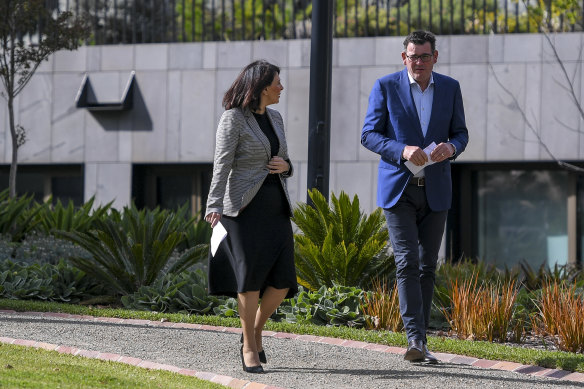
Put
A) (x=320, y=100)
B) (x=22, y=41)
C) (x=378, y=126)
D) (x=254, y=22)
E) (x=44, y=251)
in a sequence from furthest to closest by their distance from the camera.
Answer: (x=254, y=22)
(x=22, y=41)
(x=44, y=251)
(x=320, y=100)
(x=378, y=126)

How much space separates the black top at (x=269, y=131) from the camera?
20.2 ft

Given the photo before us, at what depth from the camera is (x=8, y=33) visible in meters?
14.3

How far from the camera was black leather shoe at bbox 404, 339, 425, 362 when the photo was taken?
20.5 ft

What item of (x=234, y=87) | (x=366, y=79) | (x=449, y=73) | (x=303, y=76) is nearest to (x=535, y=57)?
(x=449, y=73)

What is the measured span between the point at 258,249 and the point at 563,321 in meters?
2.57

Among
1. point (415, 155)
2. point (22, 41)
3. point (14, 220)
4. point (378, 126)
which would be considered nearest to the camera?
point (415, 155)

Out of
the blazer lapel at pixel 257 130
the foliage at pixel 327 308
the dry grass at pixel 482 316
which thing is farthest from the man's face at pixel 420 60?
the foliage at pixel 327 308

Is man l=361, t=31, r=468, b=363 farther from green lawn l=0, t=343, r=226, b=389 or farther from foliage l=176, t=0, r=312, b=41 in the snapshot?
foliage l=176, t=0, r=312, b=41

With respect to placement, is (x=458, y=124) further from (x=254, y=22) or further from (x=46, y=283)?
(x=254, y=22)

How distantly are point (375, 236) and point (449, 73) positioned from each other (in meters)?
6.46

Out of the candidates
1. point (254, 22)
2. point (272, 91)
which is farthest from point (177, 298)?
point (254, 22)

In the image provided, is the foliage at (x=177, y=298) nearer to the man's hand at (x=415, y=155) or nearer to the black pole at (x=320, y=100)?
the black pole at (x=320, y=100)

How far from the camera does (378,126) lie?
657 centimetres

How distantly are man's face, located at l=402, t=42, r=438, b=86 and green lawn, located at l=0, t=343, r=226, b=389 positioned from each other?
238 cm
